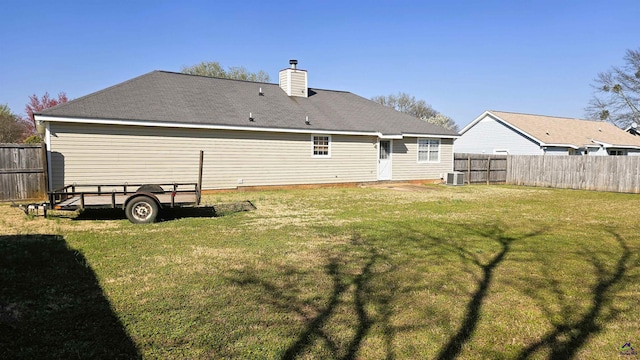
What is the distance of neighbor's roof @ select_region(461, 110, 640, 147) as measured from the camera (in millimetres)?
27812

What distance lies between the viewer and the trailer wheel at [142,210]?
902 cm

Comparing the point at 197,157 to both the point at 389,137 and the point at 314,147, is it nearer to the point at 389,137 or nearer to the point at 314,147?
the point at 314,147

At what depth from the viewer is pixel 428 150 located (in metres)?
21.8

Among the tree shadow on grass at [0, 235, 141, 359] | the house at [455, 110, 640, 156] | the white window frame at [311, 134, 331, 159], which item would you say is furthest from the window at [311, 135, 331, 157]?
the house at [455, 110, 640, 156]

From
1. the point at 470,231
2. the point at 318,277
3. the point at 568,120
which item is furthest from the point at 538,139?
the point at 318,277

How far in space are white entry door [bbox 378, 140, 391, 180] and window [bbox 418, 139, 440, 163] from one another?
2062 mm

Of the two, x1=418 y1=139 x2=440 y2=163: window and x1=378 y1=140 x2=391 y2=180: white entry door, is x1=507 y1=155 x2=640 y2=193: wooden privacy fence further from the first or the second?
x1=378 y1=140 x2=391 y2=180: white entry door

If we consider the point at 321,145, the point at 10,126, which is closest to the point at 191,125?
the point at 321,145

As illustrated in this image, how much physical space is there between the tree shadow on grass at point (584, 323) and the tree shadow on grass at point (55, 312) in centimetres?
356

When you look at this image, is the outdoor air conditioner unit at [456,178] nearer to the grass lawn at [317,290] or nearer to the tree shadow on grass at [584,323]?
the grass lawn at [317,290]

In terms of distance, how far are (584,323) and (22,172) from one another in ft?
50.6

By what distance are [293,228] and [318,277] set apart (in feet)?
11.2

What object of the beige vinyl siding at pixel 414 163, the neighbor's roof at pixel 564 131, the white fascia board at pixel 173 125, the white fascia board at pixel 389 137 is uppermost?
the neighbor's roof at pixel 564 131

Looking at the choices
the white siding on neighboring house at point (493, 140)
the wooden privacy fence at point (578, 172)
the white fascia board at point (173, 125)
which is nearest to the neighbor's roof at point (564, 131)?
the white siding on neighboring house at point (493, 140)
